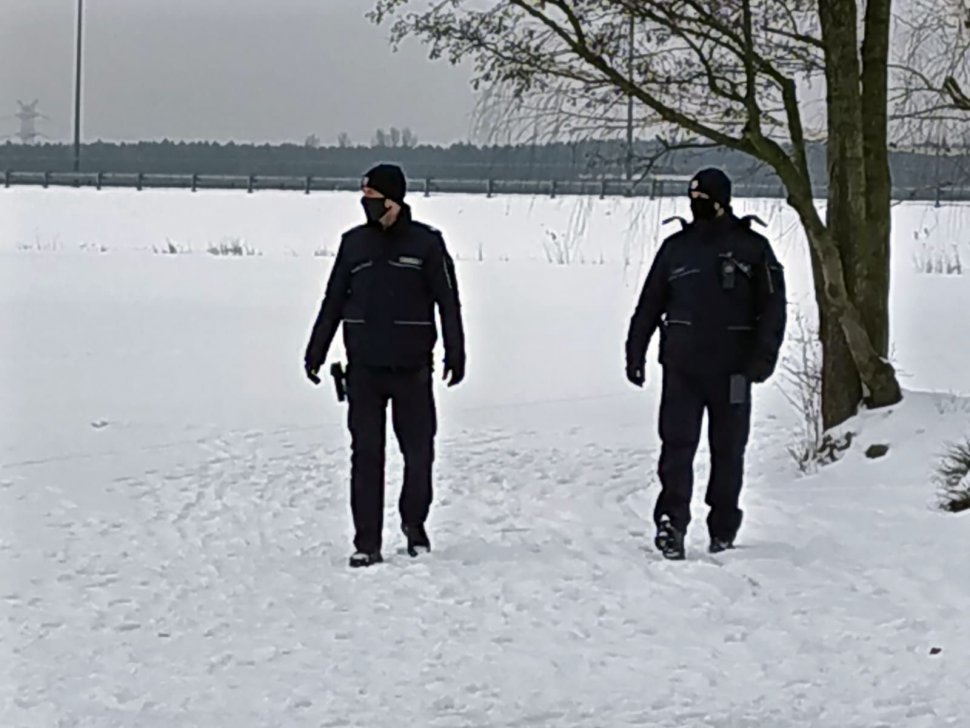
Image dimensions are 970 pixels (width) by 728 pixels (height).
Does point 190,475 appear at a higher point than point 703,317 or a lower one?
lower

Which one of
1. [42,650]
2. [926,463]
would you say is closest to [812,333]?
[926,463]

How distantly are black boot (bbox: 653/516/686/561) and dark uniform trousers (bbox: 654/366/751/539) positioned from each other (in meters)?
0.03

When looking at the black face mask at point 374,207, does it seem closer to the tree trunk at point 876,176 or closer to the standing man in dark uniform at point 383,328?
the standing man in dark uniform at point 383,328

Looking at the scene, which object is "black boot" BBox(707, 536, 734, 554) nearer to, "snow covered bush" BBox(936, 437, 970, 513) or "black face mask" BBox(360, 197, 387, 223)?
"snow covered bush" BBox(936, 437, 970, 513)

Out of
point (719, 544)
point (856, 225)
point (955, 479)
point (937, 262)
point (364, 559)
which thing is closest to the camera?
point (364, 559)

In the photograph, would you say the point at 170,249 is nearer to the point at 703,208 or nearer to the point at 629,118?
the point at 629,118

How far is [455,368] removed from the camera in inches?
279

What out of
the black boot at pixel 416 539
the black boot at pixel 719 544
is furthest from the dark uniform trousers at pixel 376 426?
the black boot at pixel 719 544

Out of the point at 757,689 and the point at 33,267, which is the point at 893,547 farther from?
the point at 33,267

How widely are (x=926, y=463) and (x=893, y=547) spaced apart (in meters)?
1.59

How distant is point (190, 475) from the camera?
9.83 meters

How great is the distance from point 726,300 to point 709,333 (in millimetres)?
166

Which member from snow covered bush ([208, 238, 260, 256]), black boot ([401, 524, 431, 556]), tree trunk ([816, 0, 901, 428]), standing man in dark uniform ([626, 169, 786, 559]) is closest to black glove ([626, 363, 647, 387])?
standing man in dark uniform ([626, 169, 786, 559])

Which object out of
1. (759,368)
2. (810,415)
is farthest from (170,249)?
(759,368)
